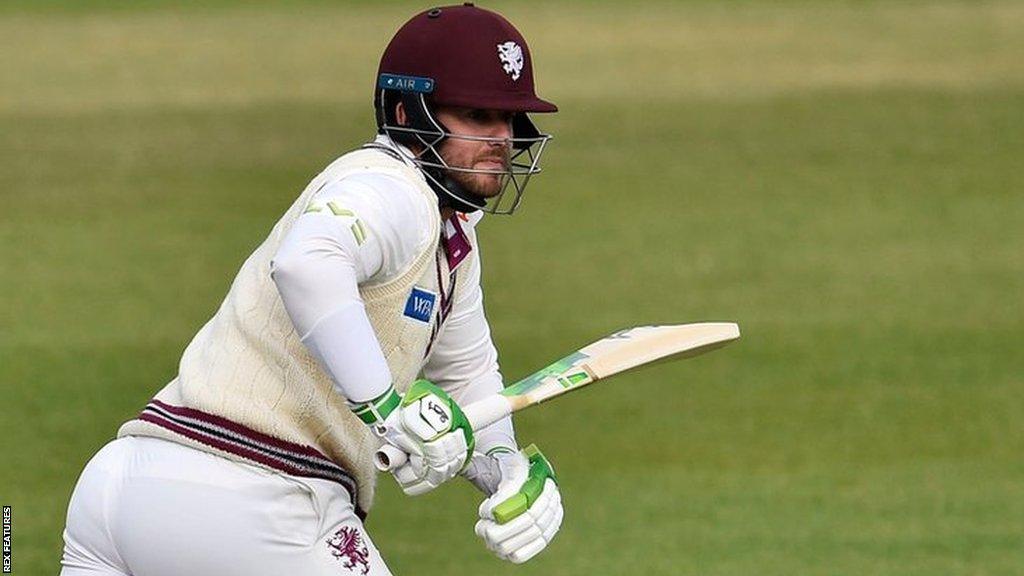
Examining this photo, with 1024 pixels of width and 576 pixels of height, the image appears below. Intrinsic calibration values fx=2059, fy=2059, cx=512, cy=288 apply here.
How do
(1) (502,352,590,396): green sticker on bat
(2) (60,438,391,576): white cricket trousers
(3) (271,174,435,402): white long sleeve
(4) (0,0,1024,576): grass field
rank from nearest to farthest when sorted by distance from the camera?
(3) (271,174,435,402): white long sleeve
(2) (60,438,391,576): white cricket trousers
(1) (502,352,590,396): green sticker on bat
(4) (0,0,1024,576): grass field

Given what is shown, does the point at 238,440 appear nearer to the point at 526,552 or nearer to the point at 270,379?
the point at 270,379

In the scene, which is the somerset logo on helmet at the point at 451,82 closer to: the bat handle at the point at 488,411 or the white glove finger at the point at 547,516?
the bat handle at the point at 488,411

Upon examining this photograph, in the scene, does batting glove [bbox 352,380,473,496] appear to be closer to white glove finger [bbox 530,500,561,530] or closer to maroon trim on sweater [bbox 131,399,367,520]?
maroon trim on sweater [bbox 131,399,367,520]

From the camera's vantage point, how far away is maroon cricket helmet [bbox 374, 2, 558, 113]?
3.93 m

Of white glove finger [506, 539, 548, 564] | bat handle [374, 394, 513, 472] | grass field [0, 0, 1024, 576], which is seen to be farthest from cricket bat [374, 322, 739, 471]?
grass field [0, 0, 1024, 576]

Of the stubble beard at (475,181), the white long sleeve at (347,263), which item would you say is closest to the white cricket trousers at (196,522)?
the white long sleeve at (347,263)

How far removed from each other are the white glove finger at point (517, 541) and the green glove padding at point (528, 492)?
35mm

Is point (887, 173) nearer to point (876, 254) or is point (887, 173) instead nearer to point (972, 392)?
point (876, 254)

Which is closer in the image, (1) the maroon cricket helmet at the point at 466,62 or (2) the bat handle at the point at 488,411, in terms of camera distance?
(2) the bat handle at the point at 488,411

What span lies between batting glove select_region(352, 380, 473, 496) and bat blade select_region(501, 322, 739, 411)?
0.32 meters

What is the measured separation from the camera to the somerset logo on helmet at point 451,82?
3934 millimetres

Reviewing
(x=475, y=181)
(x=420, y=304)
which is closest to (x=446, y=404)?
(x=420, y=304)

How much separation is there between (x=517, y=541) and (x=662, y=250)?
25.3 feet

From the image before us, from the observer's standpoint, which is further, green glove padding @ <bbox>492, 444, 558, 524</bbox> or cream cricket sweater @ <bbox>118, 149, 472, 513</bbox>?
green glove padding @ <bbox>492, 444, 558, 524</bbox>
